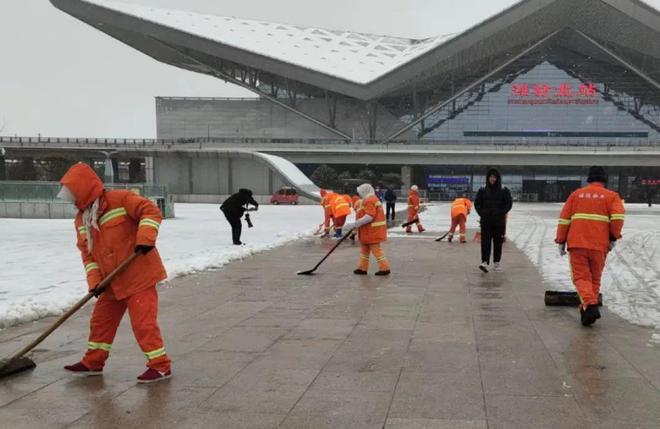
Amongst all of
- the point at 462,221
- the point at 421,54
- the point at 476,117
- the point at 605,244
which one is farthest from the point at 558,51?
the point at 605,244

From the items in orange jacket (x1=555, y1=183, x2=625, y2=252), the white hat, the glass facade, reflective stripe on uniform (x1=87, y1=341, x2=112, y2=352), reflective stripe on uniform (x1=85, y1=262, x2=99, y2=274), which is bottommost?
reflective stripe on uniform (x1=87, y1=341, x2=112, y2=352)

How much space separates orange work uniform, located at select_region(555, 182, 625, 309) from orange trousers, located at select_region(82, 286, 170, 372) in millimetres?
3862

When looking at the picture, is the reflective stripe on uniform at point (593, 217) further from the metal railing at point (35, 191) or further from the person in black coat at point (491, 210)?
the metal railing at point (35, 191)

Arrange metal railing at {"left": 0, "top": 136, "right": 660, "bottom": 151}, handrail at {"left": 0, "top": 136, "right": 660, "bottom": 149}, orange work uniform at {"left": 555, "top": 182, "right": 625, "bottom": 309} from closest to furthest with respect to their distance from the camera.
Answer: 1. orange work uniform at {"left": 555, "top": 182, "right": 625, "bottom": 309}
2. metal railing at {"left": 0, "top": 136, "right": 660, "bottom": 151}
3. handrail at {"left": 0, "top": 136, "right": 660, "bottom": 149}

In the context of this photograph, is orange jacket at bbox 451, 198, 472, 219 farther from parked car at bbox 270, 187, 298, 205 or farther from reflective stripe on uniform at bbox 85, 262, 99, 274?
parked car at bbox 270, 187, 298, 205

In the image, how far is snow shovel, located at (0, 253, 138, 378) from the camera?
3.91 meters

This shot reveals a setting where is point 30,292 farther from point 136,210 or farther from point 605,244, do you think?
point 605,244

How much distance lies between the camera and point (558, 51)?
69312 millimetres

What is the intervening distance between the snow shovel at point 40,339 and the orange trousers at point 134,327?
0.17m

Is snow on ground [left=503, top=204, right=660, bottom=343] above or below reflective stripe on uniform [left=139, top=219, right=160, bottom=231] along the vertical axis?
below

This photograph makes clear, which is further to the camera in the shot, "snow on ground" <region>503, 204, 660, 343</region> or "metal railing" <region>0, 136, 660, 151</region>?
"metal railing" <region>0, 136, 660, 151</region>

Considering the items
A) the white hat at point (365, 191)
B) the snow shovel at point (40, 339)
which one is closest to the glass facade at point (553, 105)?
the white hat at point (365, 191)

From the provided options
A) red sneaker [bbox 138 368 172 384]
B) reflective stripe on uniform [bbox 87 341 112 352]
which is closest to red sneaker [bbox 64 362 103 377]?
reflective stripe on uniform [bbox 87 341 112 352]

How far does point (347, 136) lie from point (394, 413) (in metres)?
67.8
